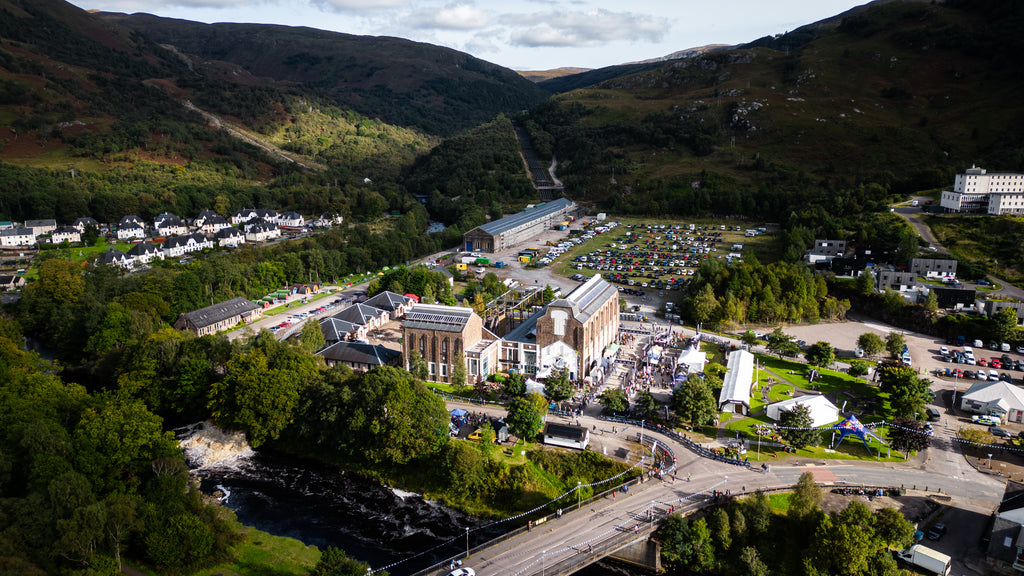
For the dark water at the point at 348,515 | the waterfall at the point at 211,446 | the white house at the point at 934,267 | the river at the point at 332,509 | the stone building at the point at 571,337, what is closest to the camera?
the dark water at the point at 348,515

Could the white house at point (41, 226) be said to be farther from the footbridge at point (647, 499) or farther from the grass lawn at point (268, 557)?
the footbridge at point (647, 499)

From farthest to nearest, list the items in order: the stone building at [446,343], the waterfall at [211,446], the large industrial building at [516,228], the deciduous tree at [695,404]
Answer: the large industrial building at [516,228], the stone building at [446,343], the waterfall at [211,446], the deciduous tree at [695,404]

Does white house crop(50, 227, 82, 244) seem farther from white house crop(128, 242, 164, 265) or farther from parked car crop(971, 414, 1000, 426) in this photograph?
parked car crop(971, 414, 1000, 426)

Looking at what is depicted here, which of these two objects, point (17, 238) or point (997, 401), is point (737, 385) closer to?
point (997, 401)

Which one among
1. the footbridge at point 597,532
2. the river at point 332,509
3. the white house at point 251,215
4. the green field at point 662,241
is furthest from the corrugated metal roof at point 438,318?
the white house at point 251,215

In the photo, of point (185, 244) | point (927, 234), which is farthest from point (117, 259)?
point (927, 234)

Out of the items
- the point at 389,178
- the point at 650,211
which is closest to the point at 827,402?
the point at 650,211

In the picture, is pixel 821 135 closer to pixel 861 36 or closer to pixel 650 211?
pixel 650 211

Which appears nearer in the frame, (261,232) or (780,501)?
(780,501)
